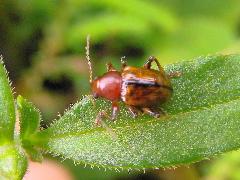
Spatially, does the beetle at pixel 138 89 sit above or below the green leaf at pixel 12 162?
above

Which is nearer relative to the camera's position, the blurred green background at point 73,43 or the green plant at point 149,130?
the green plant at point 149,130

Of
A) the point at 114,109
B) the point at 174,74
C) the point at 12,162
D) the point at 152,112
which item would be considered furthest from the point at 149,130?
the point at 12,162

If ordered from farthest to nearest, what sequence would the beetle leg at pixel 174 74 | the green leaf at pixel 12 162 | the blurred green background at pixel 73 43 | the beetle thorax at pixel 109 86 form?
the blurred green background at pixel 73 43 < the beetle thorax at pixel 109 86 < the beetle leg at pixel 174 74 < the green leaf at pixel 12 162

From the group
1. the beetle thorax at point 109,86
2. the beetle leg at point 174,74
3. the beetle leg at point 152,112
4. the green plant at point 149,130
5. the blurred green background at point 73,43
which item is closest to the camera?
the green plant at point 149,130

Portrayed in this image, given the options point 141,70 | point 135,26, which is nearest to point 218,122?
point 141,70

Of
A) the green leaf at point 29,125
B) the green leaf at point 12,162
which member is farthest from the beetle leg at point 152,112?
the green leaf at point 12,162

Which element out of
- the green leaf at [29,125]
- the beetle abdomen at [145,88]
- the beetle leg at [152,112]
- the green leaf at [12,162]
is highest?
the beetle abdomen at [145,88]

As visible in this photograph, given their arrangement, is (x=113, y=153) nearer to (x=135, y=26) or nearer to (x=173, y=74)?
(x=173, y=74)

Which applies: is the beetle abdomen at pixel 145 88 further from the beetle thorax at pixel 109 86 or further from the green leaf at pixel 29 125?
the green leaf at pixel 29 125

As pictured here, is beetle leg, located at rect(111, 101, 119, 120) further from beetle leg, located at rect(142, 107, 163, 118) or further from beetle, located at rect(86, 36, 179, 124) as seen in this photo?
beetle leg, located at rect(142, 107, 163, 118)
